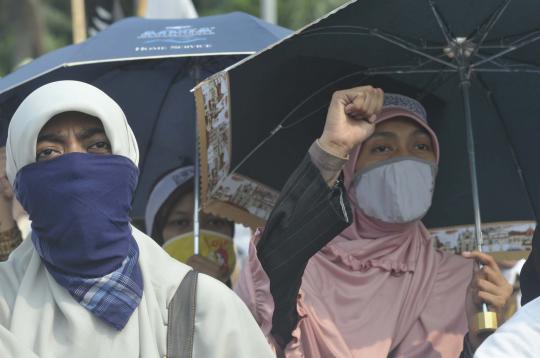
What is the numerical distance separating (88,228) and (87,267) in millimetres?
105

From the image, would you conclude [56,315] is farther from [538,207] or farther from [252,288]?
[538,207]

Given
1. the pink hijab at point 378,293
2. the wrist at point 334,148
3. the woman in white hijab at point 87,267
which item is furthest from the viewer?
the pink hijab at point 378,293

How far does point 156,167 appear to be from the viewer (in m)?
6.47

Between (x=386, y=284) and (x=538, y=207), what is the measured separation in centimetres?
75

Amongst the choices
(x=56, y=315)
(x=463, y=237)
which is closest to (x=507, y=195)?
(x=463, y=237)

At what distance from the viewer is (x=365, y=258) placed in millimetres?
5117

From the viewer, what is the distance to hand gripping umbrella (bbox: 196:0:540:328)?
494cm

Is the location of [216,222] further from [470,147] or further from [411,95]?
[470,147]

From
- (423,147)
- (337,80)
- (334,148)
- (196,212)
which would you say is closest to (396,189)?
(423,147)

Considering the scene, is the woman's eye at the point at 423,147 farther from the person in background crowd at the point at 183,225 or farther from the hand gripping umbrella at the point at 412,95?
the person in background crowd at the point at 183,225

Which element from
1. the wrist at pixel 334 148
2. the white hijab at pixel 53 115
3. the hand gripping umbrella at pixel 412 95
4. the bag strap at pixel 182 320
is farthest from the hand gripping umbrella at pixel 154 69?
the bag strap at pixel 182 320

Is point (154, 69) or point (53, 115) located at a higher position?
point (154, 69)

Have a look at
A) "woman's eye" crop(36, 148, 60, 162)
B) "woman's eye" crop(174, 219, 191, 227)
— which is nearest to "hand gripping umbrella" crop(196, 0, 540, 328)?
"woman's eye" crop(174, 219, 191, 227)

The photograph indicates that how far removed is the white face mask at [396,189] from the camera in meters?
5.08
